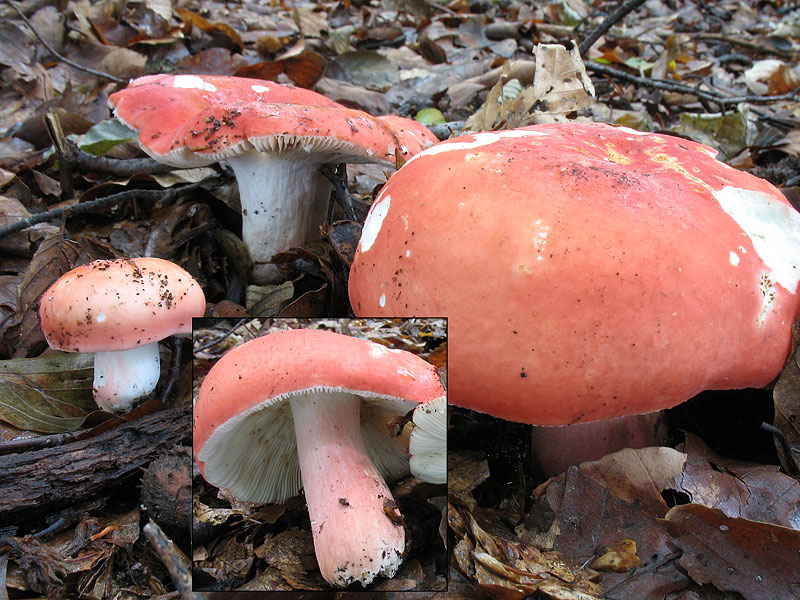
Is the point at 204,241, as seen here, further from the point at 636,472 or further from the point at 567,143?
the point at 636,472

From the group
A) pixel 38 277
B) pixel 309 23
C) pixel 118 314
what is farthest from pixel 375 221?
pixel 309 23

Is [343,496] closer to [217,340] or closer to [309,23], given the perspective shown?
[217,340]

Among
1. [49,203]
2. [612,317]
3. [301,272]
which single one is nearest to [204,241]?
[301,272]

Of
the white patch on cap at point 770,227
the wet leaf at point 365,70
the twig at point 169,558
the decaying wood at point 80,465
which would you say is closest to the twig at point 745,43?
the wet leaf at point 365,70

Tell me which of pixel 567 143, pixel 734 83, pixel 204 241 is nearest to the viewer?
pixel 567 143

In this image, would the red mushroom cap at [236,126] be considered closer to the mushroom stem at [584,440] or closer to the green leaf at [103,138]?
the green leaf at [103,138]

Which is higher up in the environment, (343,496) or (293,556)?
(343,496)

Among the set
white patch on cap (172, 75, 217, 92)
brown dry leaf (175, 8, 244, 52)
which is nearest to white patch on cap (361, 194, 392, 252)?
white patch on cap (172, 75, 217, 92)
